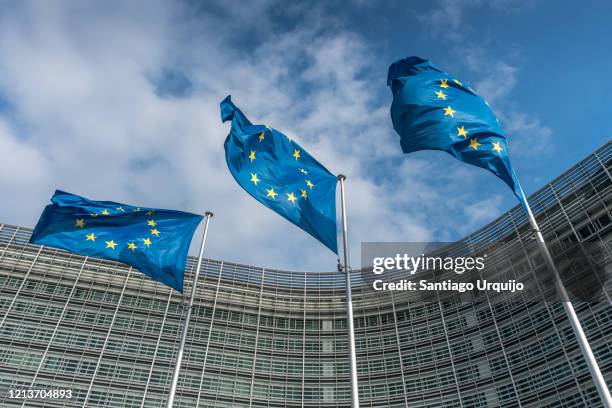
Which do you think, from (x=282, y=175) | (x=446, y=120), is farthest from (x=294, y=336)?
(x=446, y=120)

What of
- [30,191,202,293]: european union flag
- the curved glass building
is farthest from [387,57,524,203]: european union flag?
the curved glass building

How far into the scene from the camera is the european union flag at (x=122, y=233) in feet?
69.1

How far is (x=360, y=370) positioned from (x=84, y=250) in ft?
86.9

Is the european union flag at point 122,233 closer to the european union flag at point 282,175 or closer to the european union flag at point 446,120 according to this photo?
the european union flag at point 282,175

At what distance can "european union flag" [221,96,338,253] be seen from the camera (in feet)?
59.5

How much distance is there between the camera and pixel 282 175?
64.2 feet

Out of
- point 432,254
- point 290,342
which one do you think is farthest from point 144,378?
point 432,254

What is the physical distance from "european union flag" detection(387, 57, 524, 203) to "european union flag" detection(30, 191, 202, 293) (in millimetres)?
10707

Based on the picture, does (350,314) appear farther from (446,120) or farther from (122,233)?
(122,233)

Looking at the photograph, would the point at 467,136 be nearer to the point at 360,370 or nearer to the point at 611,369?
the point at 611,369

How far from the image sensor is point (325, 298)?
46531 millimetres

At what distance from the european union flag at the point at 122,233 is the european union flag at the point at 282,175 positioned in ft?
15.2

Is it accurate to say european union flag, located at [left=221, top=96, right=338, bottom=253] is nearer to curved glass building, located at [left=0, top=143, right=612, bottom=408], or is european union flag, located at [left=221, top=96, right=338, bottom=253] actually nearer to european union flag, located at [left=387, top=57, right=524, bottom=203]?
european union flag, located at [left=387, top=57, right=524, bottom=203]

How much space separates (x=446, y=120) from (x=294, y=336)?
104ft
